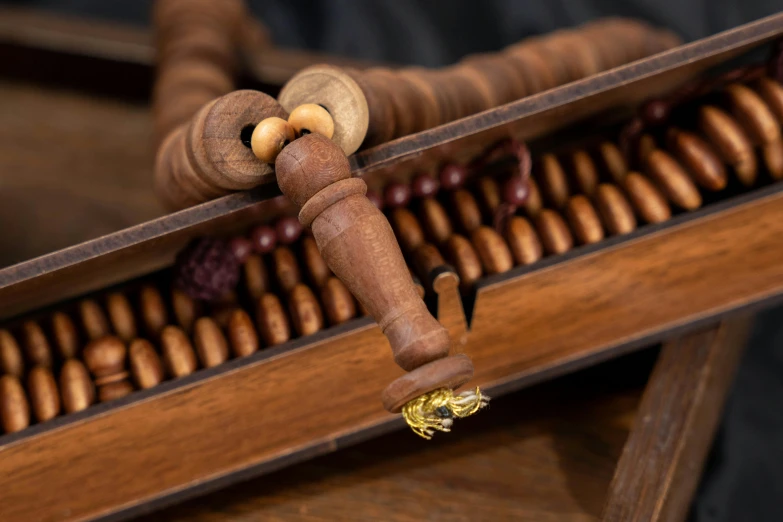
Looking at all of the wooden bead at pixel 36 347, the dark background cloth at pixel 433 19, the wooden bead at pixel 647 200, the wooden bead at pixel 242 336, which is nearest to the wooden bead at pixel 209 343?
the wooden bead at pixel 242 336

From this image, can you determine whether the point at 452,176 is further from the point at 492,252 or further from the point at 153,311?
the point at 153,311

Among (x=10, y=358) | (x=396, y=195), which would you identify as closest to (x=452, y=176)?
(x=396, y=195)

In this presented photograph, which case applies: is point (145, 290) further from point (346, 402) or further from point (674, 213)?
point (674, 213)

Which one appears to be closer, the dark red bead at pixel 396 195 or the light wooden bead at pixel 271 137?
the light wooden bead at pixel 271 137

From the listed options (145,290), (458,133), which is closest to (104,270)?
(145,290)

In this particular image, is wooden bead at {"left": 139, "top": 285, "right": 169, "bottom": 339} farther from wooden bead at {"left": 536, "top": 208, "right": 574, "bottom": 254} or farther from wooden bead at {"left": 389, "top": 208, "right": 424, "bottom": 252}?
wooden bead at {"left": 536, "top": 208, "right": 574, "bottom": 254}

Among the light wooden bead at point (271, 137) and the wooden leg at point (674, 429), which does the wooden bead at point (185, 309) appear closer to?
the light wooden bead at point (271, 137)

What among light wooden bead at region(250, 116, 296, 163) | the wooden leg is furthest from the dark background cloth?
light wooden bead at region(250, 116, 296, 163)

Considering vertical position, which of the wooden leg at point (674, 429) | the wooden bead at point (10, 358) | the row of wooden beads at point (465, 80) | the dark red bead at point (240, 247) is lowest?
the wooden leg at point (674, 429)
